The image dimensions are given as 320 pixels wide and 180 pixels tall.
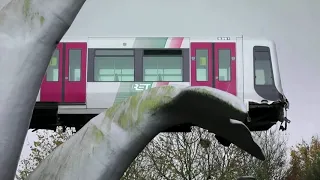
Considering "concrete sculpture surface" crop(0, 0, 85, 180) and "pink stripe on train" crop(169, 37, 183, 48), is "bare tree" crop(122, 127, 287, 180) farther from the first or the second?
"concrete sculpture surface" crop(0, 0, 85, 180)

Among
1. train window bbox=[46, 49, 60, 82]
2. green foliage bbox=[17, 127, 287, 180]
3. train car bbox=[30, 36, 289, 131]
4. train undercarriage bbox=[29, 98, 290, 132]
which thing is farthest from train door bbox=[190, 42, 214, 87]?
green foliage bbox=[17, 127, 287, 180]

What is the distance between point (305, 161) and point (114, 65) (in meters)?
27.6

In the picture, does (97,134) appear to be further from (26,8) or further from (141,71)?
(141,71)

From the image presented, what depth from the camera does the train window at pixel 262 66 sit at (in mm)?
15117

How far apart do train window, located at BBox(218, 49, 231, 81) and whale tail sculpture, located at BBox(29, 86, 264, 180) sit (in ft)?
32.4

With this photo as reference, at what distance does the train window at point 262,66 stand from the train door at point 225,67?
0.60 m

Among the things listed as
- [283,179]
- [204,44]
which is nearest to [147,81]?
[204,44]

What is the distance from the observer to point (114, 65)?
15.4 metres

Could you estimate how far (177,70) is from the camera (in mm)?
15195

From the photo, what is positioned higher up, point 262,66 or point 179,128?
point 262,66

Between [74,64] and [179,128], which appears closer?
[179,128]

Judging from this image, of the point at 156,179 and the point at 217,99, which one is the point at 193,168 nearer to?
the point at 156,179

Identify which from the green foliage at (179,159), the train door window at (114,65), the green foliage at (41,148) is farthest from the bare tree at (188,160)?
the train door window at (114,65)

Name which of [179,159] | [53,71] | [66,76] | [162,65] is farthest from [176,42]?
[179,159]
